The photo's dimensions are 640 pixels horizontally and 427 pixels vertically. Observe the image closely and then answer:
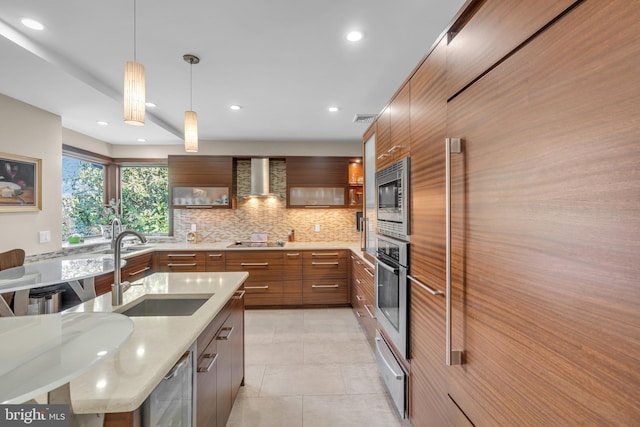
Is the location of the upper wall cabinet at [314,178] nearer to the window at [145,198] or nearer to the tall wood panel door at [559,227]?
the window at [145,198]

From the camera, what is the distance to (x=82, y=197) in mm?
4070

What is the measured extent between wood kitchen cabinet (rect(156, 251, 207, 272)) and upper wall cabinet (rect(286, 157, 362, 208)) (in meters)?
1.50

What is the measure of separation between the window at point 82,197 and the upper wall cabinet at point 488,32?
15.5 ft

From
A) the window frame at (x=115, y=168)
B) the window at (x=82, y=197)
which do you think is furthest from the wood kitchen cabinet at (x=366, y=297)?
the window at (x=82, y=197)

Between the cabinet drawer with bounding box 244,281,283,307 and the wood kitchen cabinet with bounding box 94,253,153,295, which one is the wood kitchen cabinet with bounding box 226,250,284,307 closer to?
the cabinet drawer with bounding box 244,281,283,307

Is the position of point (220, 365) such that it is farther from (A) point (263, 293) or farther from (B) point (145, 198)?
(B) point (145, 198)

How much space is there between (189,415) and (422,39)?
2.50m

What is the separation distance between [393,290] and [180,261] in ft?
10.5

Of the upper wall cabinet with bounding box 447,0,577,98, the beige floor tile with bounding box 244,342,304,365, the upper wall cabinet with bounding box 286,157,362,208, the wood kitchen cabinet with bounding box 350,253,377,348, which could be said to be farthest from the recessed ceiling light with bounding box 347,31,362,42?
the beige floor tile with bounding box 244,342,304,365

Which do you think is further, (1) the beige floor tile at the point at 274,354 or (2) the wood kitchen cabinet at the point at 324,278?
(2) the wood kitchen cabinet at the point at 324,278

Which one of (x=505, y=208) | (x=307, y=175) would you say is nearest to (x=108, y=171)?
(x=307, y=175)

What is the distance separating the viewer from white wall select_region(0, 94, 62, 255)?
104 inches

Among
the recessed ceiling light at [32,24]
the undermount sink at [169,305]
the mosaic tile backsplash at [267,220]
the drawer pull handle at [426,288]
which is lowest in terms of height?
the undermount sink at [169,305]

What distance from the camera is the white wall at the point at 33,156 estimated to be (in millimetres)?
2646
